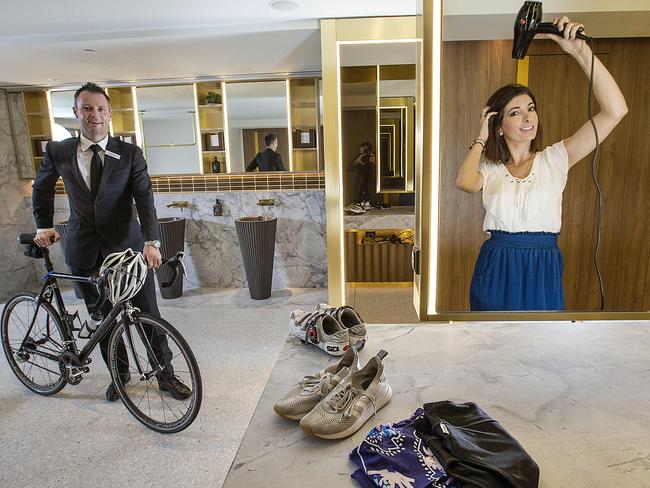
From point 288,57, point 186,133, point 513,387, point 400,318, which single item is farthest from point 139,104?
point 513,387

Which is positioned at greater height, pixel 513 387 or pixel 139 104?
pixel 139 104

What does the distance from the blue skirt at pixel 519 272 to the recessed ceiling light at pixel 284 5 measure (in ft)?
6.28

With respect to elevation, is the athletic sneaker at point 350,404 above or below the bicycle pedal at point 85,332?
above

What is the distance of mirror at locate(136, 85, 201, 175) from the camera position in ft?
14.5

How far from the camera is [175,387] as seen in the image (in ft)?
7.54

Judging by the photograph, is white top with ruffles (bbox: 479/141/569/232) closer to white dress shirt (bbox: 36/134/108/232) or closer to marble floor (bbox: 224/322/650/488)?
marble floor (bbox: 224/322/650/488)

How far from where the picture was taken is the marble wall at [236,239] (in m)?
4.43

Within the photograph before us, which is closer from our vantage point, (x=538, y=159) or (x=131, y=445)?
(x=538, y=159)

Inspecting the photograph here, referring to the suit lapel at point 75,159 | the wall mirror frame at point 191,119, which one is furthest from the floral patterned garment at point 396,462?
the wall mirror frame at point 191,119

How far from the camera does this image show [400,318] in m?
3.42

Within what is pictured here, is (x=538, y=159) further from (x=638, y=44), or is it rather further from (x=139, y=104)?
(x=139, y=104)

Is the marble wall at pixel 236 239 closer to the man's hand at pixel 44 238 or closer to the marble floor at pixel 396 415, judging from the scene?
the marble floor at pixel 396 415

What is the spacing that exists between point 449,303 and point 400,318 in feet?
7.13

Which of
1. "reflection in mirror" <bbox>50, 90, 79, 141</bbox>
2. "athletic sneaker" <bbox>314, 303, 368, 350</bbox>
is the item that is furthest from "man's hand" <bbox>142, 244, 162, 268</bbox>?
"reflection in mirror" <bbox>50, 90, 79, 141</bbox>
